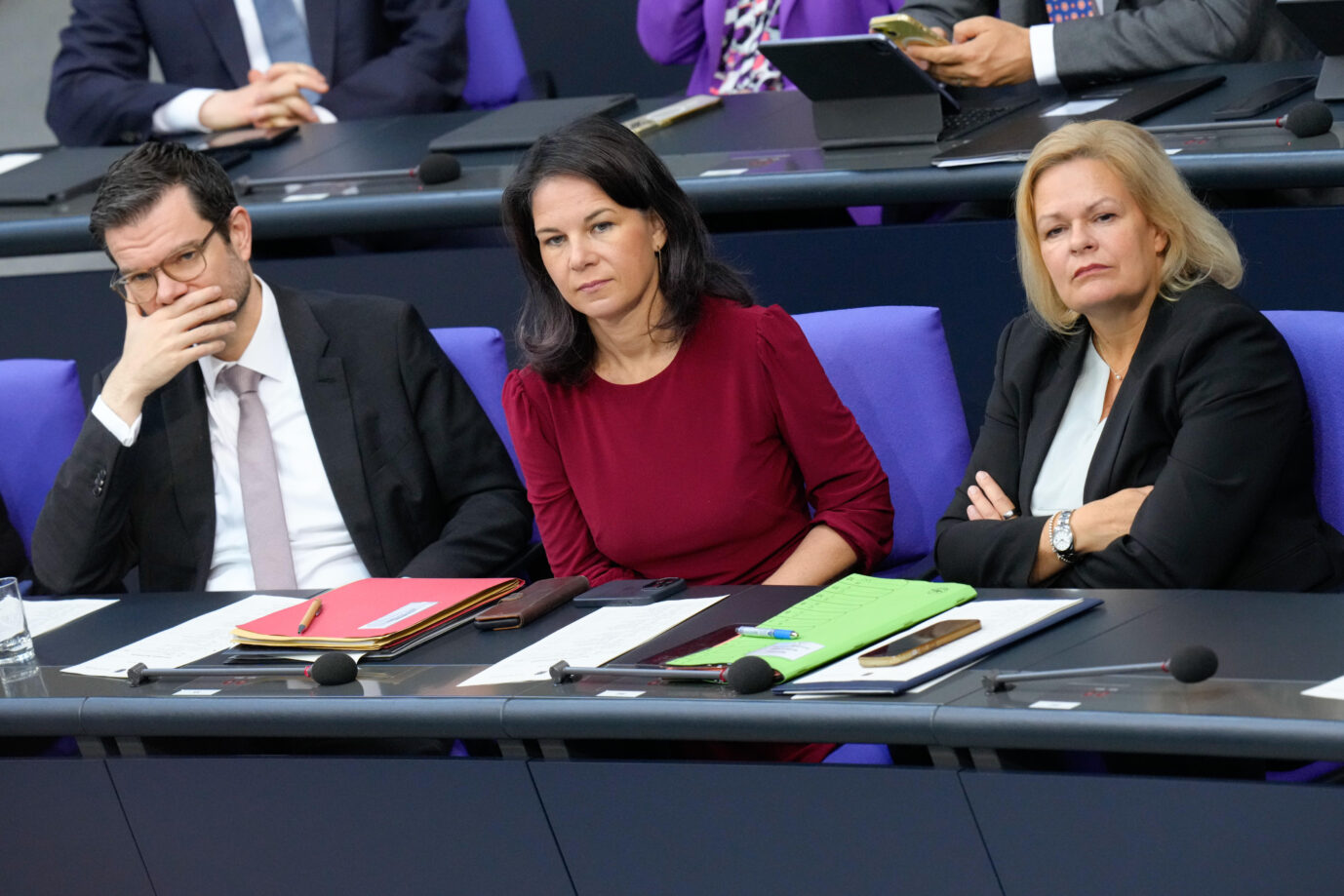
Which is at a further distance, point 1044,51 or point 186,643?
point 1044,51

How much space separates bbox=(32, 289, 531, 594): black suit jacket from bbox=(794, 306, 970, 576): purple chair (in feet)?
1.90

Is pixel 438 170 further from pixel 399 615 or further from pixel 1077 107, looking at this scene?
pixel 399 615

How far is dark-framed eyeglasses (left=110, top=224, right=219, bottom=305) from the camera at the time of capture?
275 centimetres

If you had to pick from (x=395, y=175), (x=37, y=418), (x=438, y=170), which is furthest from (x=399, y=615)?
(x=395, y=175)

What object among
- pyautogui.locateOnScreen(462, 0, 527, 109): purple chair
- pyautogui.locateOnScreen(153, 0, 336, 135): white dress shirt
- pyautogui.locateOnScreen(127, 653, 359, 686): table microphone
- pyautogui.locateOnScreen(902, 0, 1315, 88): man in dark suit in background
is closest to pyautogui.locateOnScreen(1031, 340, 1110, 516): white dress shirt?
pyautogui.locateOnScreen(127, 653, 359, 686): table microphone

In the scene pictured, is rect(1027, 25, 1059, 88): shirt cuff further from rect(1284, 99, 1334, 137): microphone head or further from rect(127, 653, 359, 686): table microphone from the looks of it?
rect(127, 653, 359, 686): table microphone

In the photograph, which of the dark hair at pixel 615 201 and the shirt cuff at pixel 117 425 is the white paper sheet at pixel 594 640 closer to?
the dark hair at pixel 615 201

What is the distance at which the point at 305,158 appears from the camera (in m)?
3.72

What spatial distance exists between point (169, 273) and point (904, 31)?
1.44 m

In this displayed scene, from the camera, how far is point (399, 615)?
2.18 meters

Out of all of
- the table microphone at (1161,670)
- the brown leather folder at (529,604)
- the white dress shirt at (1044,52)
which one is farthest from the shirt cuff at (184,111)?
the table microphone at (1161,670)

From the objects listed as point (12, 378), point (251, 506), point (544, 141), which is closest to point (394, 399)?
point (251, 506)

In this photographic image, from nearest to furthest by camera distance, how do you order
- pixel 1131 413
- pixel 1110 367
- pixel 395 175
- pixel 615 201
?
pixel 1131 413 → pixel 1110 367 → pixel 615 201 → pixel 395 175

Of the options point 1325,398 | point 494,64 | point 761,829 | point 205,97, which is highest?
point 205,97
